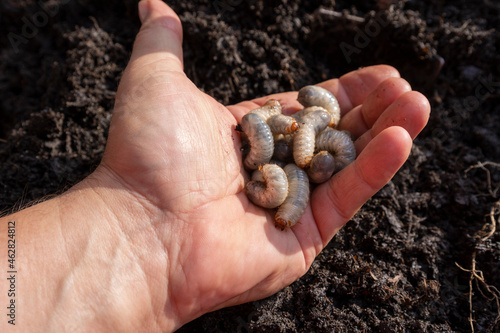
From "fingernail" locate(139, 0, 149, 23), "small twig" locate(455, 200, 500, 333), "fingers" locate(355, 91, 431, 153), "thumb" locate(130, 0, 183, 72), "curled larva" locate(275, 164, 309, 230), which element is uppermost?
"fingernail" locate(139, 0, 149, 23)

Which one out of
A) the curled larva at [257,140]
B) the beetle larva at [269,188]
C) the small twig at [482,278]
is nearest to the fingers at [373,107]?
the curled larva at [257,140]

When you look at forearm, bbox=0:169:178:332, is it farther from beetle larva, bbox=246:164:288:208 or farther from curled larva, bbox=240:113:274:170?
curled larva, bbox=240:113:274:170

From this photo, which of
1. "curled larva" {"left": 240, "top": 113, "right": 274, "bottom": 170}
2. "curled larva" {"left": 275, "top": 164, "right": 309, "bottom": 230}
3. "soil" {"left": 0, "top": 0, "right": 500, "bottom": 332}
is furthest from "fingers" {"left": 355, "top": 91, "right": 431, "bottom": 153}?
"curled larva" {"left": 240, "top": 113, "right": 274, "bottom": 170}

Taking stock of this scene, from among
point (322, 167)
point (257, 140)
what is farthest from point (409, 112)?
point (257, 140)

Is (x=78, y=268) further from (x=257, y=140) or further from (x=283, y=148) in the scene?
(x=283, y=148)

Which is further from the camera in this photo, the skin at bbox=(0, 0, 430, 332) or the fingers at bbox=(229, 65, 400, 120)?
the fingers at bbox=(229, 65, 400, 120)

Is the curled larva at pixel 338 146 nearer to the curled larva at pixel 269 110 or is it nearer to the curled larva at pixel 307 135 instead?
the curled larva at pixel 307 135

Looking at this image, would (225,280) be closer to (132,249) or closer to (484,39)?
(132,249)
